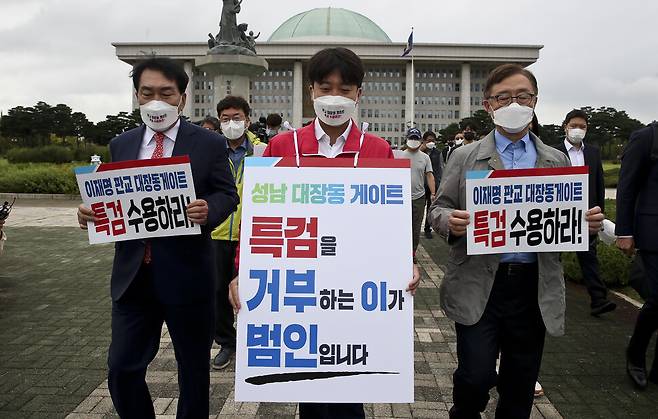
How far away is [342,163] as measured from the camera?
237 cm

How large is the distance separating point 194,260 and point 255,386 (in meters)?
0.80

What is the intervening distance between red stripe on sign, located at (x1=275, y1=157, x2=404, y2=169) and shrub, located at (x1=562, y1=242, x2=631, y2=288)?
5.42 meters

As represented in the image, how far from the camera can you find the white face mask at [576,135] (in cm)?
518

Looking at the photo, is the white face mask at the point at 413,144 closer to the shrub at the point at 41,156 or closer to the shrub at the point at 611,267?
the shrub at the point at 611,267

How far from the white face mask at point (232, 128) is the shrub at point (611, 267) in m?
4.98

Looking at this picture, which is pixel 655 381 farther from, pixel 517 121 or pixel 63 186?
pixel 63 186

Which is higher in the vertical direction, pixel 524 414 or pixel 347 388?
pixel 347 388

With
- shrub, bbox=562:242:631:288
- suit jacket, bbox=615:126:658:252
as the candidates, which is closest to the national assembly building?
shrub, bbox=562:242:631:288

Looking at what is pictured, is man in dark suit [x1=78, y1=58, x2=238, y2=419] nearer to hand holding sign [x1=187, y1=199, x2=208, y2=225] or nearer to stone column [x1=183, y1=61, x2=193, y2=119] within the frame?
hand holding sign [x1=187, y1=199, x2=208, y2=225]

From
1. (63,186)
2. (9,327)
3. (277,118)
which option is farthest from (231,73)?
(9,327)

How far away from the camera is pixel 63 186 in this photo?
1850 centimetres

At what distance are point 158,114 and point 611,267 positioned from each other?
6177 millimetres

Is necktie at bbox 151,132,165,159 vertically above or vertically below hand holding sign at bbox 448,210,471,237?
above

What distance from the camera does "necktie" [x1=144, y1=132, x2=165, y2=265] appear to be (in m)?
2.67
